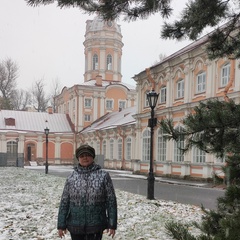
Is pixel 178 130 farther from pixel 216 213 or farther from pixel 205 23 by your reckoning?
pixel 205 23

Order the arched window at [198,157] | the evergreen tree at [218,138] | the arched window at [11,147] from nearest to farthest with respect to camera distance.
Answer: the evergreen tree at [218,138] < the arched window at [198,157] < the arched window at [11,147]

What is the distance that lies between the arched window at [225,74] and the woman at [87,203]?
1492 centimetres

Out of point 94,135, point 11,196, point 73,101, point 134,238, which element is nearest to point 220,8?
point 134,238

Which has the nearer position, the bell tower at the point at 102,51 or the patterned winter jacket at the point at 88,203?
the patterned winter jacket at the point at 88,203

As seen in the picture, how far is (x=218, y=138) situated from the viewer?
2.63m

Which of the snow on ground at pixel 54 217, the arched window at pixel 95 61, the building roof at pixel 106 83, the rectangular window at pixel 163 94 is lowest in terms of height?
the snow on ground at pixel 54 217

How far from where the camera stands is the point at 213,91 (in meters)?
18.1

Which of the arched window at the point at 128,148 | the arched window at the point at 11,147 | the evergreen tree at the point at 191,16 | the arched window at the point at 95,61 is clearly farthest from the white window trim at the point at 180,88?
the arched window at the point at 95,61

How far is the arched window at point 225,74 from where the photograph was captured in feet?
56.8

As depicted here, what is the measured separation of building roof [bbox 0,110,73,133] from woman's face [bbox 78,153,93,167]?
39.2 meters

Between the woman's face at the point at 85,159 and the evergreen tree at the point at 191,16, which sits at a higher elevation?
the evergreen tree at the point at 191,16

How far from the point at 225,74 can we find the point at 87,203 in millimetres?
15436

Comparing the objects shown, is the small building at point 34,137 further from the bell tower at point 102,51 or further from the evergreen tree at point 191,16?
the evergreen tree at point 191,16

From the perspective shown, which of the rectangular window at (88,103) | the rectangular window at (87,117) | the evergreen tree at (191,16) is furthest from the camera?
the rectangular window at (87,117)
